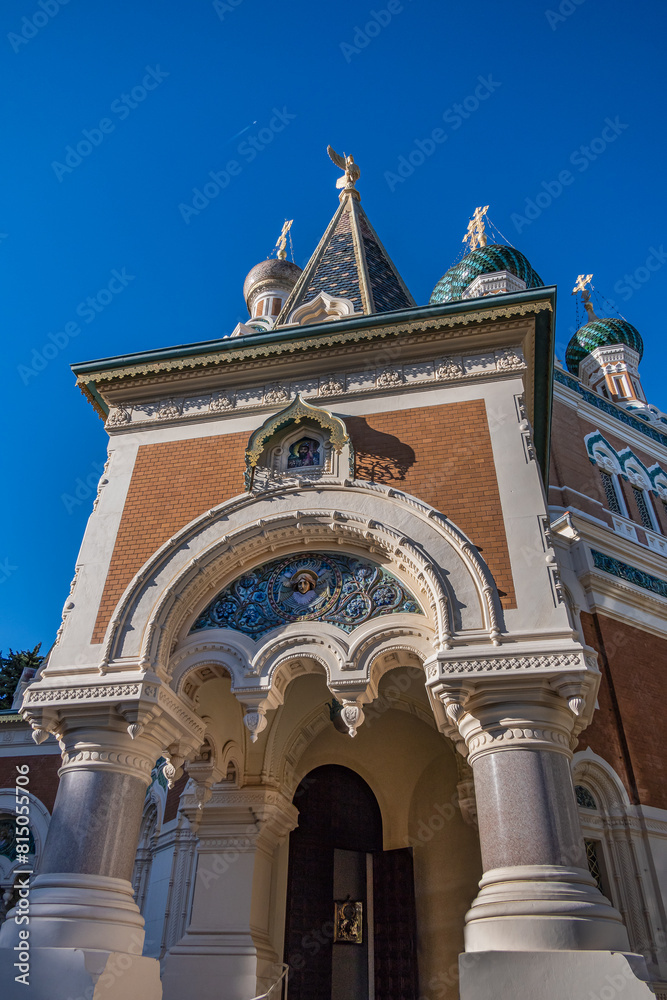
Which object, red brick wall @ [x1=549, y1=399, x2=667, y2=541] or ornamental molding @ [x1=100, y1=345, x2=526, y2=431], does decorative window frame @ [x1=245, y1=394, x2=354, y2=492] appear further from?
red brick wall @ [x1=549, y1=399, x2=667, y2=541]

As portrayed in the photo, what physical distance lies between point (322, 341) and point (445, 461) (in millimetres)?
2261

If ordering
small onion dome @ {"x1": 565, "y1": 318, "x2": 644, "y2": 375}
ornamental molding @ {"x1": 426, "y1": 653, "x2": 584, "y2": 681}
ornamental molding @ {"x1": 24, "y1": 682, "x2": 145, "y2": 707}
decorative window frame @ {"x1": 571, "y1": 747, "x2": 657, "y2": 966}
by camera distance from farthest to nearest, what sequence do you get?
A: 1. small onion dome @ {"x1": 565, "y1": 318, "x2": 644, "y2": 375}
2. decorative window frame @ {"x1": 571, "y1": 747, "x2": 657, "y2": 966}
3. ornamental molding @ {"x1": 24, "y1": 682, "x2": 145, "y2": 707}
4. ornamental molding @ {"x1": 426, "y1": 653, "x2": 584, "y2": 681}

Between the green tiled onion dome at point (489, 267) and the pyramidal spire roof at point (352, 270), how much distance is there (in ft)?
18.3

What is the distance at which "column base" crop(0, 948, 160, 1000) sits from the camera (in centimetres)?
532

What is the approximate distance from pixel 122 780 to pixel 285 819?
3.26 meters

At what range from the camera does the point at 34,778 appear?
14.3 meters

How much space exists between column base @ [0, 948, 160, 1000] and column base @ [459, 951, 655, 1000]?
8.63 ft

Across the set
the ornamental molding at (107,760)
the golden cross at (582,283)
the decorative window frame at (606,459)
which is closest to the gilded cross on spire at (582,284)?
the golden cross at (582,283)

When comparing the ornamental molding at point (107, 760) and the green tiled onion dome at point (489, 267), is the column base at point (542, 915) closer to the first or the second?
the ornamental molding at point (107, 760)

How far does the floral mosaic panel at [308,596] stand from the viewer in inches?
277

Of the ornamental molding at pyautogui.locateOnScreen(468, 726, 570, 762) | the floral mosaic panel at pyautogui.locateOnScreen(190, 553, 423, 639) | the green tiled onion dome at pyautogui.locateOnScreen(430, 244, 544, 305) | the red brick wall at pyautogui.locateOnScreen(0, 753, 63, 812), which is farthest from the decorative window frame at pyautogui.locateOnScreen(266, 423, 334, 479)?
the green tiled onion dome at pyautogui.locateOnScreen(430, 244, 544, 305)

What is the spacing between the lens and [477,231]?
20812 mm

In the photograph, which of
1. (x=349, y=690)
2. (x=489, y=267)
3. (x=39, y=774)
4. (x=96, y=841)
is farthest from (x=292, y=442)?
(x=489, y=267)

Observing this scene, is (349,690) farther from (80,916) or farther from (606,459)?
(606,459)
